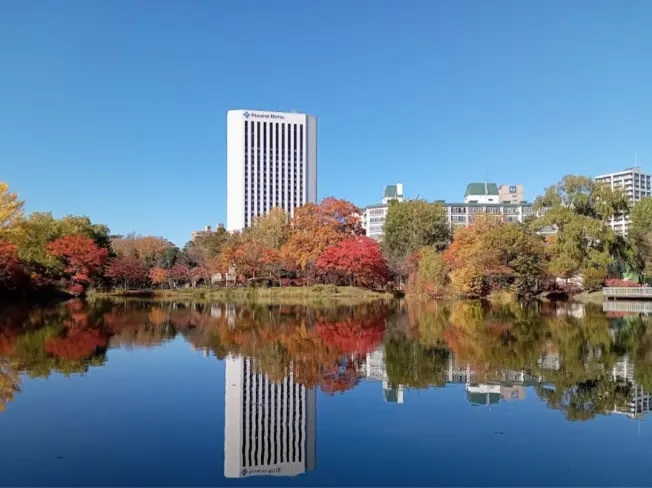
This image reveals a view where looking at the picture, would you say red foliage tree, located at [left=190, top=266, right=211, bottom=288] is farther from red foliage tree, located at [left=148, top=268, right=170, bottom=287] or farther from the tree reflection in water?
the tree reflection in water

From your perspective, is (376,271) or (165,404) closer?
(165,404)

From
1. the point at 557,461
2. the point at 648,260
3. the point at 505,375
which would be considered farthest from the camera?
the point at 648,260

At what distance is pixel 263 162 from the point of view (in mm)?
87562

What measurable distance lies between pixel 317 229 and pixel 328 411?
1364 inches

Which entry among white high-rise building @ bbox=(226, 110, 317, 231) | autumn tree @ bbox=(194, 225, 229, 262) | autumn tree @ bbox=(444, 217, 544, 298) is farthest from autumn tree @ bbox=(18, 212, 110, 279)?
white high-rise building @ bbox=(226, 110, 317, 231)

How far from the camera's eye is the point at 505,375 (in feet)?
32.3

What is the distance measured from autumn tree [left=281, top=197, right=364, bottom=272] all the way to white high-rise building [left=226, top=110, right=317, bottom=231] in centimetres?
4245

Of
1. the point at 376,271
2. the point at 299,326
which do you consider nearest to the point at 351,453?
the point at 299,326

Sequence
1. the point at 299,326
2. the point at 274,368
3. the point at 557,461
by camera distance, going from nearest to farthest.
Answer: the point at 557,461 < the point at 274,368 < the point at 299,326

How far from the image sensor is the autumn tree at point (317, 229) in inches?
1613

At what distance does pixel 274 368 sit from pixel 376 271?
29952mm

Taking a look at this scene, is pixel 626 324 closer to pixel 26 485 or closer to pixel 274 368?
pixel 274 368

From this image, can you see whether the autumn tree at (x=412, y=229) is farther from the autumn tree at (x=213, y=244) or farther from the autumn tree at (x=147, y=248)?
the autumn tree at (x=147, y=248)

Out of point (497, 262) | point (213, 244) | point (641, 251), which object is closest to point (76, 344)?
point (497, 262)
